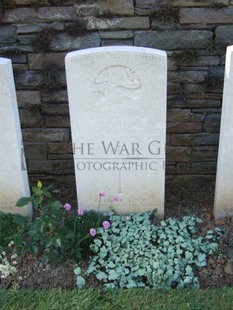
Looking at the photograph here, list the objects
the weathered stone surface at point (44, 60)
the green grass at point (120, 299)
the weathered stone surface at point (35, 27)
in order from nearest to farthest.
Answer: the green grass at point (120, 299) → the weathered stone surface at point (35, 27) → the weathered stone surface at point (44, 60)

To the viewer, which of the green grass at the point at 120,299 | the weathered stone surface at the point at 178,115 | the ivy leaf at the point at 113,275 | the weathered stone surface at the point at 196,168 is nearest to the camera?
the green grass at the point at 120,299

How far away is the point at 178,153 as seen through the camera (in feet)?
12.8

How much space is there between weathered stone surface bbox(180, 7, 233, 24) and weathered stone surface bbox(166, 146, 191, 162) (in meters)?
1.07

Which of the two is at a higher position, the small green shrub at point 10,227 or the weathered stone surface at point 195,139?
the weathered stone surface at point 195,139

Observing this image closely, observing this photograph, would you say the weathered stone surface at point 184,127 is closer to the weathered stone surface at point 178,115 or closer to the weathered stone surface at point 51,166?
the weathered stone surface at point 178,115

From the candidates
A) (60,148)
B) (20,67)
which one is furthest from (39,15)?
(60,148)

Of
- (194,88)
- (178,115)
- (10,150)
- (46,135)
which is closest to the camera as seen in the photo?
(10,150)

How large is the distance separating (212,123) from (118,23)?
114 centimetres

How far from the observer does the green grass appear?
2703mm

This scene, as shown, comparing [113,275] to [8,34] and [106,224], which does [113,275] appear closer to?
[106,224]

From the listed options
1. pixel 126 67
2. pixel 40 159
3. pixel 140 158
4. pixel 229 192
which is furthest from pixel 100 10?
pixel 229 192

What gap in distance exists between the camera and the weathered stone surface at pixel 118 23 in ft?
11.0

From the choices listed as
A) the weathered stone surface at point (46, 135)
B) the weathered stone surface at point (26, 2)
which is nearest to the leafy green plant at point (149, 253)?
the weathered stone surface at point (46, 135)

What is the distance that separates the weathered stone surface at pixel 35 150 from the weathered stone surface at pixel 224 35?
168cm
